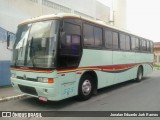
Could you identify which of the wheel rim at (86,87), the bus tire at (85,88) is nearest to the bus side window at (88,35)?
the bus tire at (85,88)

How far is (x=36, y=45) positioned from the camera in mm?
7660

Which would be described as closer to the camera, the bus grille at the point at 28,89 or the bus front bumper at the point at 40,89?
the bus front bumper at the point at 40,89

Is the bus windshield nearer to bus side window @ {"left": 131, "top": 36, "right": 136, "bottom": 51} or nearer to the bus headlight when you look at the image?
the bus headlight

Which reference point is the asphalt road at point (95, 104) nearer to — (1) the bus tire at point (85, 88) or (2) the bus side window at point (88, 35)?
(1) the bus tire at point (85, 88)

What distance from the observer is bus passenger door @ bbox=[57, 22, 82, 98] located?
24.3ft

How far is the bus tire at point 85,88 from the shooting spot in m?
8.38

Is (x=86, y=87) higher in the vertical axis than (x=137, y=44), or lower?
lower

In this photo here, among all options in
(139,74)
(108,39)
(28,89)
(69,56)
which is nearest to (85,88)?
(69,56)

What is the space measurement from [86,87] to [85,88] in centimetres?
7

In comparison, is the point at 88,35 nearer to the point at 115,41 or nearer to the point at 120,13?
the point at 115,41

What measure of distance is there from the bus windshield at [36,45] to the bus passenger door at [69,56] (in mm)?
284

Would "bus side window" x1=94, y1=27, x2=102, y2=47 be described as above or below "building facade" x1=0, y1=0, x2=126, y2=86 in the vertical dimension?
below

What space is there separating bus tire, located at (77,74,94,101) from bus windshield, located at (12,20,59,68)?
1716 mm

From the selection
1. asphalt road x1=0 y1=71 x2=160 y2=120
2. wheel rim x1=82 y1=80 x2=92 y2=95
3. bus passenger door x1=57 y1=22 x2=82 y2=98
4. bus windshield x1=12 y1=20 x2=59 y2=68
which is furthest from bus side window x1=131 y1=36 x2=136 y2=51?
bus windshield x1=12 y1=20 x2=59 y2=68
